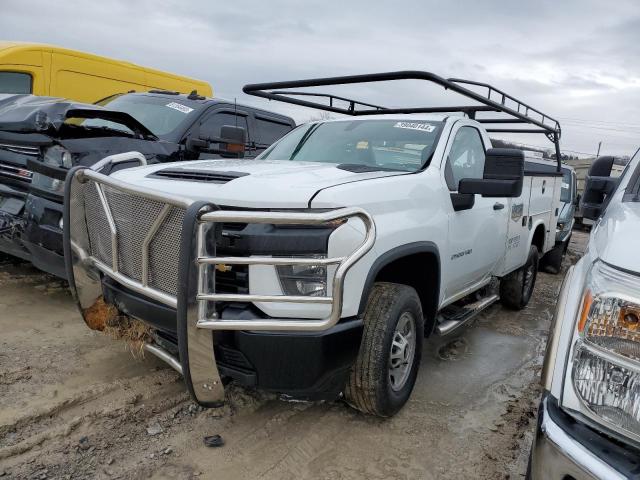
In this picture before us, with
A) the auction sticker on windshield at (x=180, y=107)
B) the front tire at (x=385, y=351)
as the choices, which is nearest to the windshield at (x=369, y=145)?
the front tire at (x=385, y=351)

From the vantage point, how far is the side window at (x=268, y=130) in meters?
7.28

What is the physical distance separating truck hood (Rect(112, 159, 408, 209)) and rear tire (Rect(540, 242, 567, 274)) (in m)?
6.84

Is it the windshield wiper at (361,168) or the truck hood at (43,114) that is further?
the truck hood at (43,114)

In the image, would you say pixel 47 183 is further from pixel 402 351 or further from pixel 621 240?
pixel 621 240

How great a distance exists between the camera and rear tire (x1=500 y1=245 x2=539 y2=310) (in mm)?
5785

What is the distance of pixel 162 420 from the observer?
288 cm

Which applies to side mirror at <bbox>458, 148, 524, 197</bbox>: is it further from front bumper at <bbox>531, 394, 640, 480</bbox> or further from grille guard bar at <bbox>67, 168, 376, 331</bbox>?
front bumper at <bbox>531, 394, 640, 480</bbox>

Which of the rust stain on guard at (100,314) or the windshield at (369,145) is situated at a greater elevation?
the windshield at (369,145)

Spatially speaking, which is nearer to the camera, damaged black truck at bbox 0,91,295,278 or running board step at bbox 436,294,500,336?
running board step at bbox 436,294,500,336

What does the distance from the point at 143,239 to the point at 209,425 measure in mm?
1157

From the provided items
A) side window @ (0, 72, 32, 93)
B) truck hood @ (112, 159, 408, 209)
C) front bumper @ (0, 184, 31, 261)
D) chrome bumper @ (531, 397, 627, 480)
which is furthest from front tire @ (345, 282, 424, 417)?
side window @ (0, 72, 32, 93)

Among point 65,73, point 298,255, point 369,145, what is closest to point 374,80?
point 369,145

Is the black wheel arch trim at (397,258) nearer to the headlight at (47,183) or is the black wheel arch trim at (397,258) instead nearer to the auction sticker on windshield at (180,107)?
the headlight at (47,183)

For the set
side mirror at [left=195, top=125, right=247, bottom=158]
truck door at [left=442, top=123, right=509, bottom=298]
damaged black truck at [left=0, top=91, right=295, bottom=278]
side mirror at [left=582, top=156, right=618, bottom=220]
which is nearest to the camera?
side mirror at [left=582, top=156, right=618, bottom=220]
